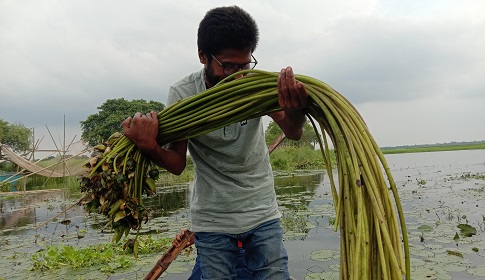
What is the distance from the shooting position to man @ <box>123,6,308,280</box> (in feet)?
6.21

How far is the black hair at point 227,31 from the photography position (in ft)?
6.11

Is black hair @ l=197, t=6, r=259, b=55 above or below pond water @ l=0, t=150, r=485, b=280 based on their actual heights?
above

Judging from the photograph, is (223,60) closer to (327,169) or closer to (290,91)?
(290,91)

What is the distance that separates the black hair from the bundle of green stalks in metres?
0.28

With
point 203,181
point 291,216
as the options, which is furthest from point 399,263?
point 291,216

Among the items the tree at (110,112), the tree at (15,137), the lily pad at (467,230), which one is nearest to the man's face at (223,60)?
the lily pad at (467,230)

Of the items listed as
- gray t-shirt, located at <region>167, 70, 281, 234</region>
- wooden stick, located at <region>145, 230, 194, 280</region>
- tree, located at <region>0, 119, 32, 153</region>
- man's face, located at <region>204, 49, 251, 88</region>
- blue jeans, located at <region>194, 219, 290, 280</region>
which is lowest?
wooden stick, located at <region>145, 230, 194, 280</region>

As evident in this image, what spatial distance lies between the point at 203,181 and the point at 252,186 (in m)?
0.26

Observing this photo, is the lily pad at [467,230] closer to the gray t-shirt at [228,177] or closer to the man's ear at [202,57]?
the gray t-shirt at [228,177]

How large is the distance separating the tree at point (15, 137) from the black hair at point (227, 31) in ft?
115

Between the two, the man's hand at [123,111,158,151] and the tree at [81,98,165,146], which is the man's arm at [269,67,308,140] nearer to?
the man's hand at [123,111,158,151]

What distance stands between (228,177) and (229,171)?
0.04 m

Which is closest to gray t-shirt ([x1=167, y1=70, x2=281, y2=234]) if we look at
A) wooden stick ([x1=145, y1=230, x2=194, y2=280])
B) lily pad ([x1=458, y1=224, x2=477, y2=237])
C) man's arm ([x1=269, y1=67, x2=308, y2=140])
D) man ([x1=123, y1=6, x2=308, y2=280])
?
man ([x1=123, y1=6, x2=308, y2=280])

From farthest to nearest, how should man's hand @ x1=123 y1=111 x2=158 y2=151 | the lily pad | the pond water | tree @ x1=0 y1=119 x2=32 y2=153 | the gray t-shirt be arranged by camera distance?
1. tree @ x1=0 y1=119 x2=32 y2=153
2. the lily pad
3. the pond water
4. the gray t-shirt
5. man's hand @ x1=123 y1=111 x2=158 y2=151
